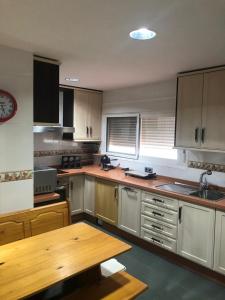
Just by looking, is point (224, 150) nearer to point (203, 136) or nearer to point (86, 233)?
point (203, 136)

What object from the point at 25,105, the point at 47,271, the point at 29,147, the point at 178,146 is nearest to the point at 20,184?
the point at 29,147

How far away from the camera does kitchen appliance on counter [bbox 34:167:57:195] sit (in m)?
2.74

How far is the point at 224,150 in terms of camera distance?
8.76 ft

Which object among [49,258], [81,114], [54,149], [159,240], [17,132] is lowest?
[159,240]

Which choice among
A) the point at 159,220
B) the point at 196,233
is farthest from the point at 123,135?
the point at 196,233

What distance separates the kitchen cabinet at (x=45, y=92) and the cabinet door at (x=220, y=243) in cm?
192

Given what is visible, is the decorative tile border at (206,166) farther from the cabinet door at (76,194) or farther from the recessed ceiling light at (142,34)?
the recessed ceiling light at (142,34)

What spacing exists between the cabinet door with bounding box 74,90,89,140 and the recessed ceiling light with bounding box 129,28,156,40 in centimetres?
237

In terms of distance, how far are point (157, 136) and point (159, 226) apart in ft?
4.46

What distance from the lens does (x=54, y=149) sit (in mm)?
4215

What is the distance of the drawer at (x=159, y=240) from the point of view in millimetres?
2850

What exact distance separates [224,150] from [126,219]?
5.07ft

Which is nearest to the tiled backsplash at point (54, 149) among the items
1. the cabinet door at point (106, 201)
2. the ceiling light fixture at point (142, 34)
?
the cabinet door at point (106, 201)

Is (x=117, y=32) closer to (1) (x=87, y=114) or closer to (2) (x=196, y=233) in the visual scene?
(2) (x=196, y=233)
